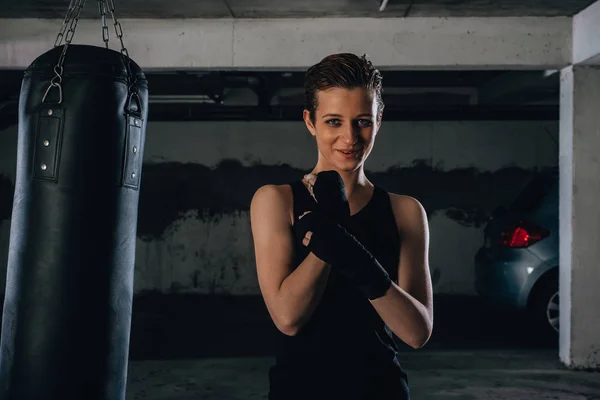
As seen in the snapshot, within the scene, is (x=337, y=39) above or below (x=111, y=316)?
above

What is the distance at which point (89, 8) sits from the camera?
223 inches


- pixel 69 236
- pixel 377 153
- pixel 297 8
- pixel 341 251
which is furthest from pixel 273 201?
pixel 377 153

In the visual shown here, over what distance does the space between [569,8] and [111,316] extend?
15.0 ft

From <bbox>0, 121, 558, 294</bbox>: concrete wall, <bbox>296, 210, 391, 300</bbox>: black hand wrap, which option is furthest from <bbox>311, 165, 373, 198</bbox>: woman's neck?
<bbox>0, 121, 558, 294</bbox>: concrete wall

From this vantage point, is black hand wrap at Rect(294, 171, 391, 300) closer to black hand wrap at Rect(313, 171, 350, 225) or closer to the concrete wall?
black hand wrap at Rect(313, 171, 350, 225)

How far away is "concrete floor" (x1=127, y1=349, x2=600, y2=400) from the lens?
5.15 meters

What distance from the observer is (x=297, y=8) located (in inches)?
223

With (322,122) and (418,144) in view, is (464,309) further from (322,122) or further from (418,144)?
(322,122)

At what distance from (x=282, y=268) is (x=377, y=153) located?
849cm

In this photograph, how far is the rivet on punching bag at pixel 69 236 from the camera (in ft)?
9.22

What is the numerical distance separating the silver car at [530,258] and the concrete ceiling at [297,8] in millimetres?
1845

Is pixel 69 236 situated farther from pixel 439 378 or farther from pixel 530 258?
pixel 530 258

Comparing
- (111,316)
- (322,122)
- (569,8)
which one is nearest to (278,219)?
(322,122)

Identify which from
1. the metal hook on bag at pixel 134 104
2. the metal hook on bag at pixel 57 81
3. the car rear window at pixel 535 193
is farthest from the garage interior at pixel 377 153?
the metal hook on bag at pixel 57 81
